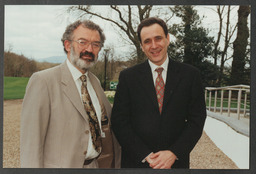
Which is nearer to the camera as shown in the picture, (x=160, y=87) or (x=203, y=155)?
(x=160, y=87)

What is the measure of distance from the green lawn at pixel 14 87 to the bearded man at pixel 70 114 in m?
0.95

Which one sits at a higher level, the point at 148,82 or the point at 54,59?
the point at 54,59

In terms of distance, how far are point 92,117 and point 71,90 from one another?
1.07ft

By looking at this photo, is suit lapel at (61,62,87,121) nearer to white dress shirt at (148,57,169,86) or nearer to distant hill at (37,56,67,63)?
distant hill at (37,56,67,63)

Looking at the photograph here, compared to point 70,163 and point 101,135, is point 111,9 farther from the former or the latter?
point 70,163

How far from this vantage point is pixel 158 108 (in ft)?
7.84

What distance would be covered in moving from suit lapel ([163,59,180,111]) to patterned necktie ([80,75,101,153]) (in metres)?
0.68

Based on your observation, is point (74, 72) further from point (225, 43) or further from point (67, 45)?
point (225, 43)

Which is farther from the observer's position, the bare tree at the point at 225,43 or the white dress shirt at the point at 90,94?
the bare tree at the point at 225,43

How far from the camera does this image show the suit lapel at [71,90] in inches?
87.7

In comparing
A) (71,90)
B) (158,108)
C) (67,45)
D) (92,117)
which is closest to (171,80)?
(158,108)

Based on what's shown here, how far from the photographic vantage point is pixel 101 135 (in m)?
2.41

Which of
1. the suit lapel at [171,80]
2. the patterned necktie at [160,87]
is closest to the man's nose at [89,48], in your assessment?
the patterned necktie at [160,87]

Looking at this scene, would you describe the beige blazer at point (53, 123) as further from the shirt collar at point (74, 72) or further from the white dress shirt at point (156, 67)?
the white dress shirt at point (156, 67)
